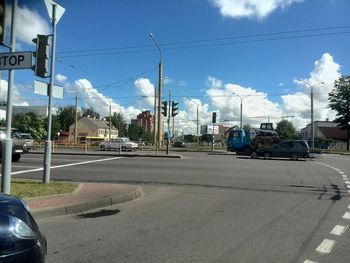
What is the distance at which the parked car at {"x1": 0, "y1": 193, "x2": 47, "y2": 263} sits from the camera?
11.5 ft

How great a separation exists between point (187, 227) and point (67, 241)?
2222 mm

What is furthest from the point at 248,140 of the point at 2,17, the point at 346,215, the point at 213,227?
the point at 2,17

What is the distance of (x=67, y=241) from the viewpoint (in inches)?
272

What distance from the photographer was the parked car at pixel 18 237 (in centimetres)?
350

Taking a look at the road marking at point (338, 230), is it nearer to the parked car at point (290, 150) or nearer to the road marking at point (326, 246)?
the road marking at point (326, 246)

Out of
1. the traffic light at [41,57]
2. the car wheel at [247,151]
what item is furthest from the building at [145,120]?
the traffic light at [41,57]

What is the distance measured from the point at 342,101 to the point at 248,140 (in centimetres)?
3887

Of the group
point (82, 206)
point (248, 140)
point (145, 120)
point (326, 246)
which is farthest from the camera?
point (145, 120)

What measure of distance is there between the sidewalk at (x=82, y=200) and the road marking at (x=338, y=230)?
5.17 metres

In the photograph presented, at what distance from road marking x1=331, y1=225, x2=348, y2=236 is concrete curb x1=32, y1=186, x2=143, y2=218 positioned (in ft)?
17.0

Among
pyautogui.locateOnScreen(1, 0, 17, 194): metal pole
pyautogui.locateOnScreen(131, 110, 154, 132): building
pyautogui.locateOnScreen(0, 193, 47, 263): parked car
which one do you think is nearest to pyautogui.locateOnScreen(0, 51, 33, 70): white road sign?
pyautogui.locateOnScreen(1, 0, 17, 194): metal pole

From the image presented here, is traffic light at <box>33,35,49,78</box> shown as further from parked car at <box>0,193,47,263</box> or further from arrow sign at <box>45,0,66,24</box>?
parked car at <box>0,193,47,263</box>

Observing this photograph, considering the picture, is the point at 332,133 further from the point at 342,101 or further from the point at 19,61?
the point at 19,61

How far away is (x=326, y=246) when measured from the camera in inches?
263
